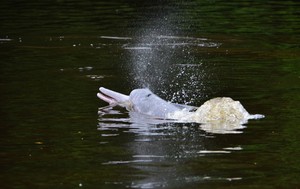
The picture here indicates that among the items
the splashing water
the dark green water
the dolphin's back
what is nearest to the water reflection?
the dark green water

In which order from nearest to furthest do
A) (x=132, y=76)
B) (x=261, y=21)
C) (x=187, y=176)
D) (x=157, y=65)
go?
1. (x=187, y=176)
2. (x=132, y=76)
3. (x=157, y=65)
4. (x=261, y=21)

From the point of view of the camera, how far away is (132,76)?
55.3 ft

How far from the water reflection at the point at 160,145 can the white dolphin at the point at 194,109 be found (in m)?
0.16

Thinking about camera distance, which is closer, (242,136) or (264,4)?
(242,136)

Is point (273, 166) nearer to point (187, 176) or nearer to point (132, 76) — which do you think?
point (187, 176)

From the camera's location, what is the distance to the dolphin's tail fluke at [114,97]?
45.2ft

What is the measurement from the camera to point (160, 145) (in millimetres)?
11164

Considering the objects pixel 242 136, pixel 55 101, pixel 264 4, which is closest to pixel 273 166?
pixel 242 136

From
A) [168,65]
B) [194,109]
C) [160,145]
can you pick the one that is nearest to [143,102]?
[194,109]

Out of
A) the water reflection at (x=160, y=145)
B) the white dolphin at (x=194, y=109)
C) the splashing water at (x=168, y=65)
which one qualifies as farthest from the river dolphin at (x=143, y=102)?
the splashing water at (x=168, y=65)

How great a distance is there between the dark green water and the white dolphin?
276 millimetres

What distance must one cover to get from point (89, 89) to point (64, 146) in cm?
423

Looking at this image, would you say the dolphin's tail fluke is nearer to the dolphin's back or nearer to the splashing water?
the dolphin's back

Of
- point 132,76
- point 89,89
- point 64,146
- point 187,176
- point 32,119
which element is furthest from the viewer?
point 132,76
